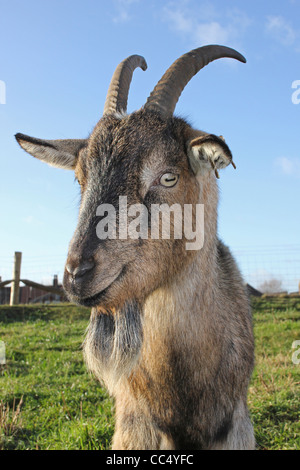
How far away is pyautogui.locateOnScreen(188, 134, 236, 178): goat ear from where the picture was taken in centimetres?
260

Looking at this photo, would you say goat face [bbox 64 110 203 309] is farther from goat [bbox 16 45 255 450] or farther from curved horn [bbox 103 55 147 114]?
curved horn [bbox 103 55 147 114]

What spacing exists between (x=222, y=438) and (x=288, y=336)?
6.25m

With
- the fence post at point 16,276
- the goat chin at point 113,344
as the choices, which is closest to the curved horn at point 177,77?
the goat chin at point 113,344

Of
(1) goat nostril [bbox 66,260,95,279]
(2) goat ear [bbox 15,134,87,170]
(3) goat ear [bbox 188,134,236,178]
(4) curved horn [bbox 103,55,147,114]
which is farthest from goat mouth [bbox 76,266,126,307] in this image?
(4) curved horn [bbox 103,55,147,114]

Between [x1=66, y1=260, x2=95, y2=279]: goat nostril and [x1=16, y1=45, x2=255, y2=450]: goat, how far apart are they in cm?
12

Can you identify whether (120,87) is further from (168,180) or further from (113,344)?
(113,344)

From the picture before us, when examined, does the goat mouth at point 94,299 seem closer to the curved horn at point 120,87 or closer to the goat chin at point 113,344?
the goat chin at point 113,344

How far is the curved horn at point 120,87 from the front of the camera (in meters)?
3.95

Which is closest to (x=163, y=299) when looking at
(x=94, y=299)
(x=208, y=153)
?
(x=94, y=299)

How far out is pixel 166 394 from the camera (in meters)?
3.17

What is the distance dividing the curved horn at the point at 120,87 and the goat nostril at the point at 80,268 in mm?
1824

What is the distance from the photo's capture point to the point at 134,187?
2.80m
